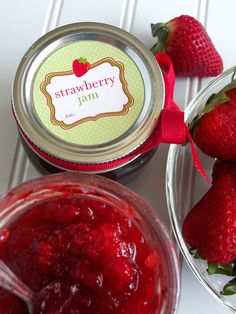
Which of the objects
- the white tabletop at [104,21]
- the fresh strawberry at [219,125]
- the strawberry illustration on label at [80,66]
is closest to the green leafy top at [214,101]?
the fresh strawberry at [219,125]

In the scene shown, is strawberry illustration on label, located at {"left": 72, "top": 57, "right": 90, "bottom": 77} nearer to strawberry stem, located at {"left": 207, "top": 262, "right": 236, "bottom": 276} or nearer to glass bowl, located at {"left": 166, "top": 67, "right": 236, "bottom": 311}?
glass bowl, located at {"left": 166, "top": 67, "right": 236, "bottom": 311}

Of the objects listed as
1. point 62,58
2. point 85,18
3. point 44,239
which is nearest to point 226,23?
point 85,18

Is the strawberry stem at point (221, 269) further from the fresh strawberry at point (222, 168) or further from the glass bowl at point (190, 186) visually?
the fresh strawberry at point (222, 168)

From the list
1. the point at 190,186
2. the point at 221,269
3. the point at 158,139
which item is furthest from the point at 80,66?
the point at 221,269

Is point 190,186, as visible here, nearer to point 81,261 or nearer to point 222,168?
point 222,168

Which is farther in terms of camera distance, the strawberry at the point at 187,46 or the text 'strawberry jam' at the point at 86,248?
the strawberry at the point at 187,46
